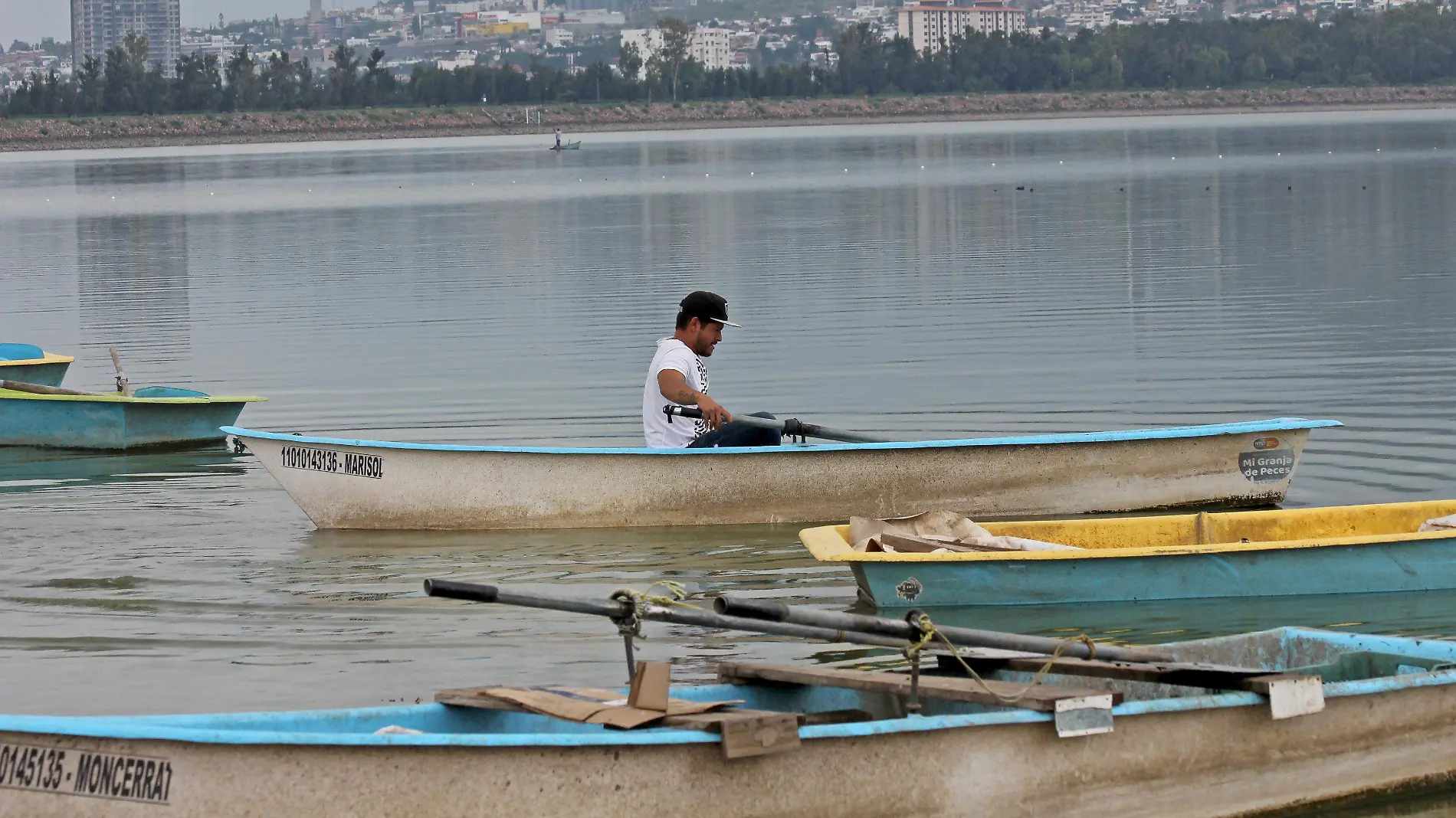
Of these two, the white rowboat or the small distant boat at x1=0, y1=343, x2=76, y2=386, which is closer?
the white rowboat

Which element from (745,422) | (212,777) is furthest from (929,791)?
(745,422)

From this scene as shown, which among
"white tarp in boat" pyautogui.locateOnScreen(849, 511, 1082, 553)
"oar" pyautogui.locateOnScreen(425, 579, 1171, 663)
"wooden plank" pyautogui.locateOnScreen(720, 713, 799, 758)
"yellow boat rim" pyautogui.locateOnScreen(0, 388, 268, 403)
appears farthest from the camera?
"yellow boat rim" pyautogui.locateOnScreen(0, 388, 268, 403)

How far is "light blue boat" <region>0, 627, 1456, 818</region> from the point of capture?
609 cm

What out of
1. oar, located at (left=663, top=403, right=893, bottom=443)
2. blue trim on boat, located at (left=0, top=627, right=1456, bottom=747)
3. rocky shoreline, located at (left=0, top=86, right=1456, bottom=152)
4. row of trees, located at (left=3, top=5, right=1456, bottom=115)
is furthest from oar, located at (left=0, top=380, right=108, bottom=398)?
row of trees, located at (left=3, top=5, right=1456, bottom=115)

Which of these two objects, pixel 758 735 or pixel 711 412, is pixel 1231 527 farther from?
pixel 758 735

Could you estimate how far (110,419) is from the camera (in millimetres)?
16234

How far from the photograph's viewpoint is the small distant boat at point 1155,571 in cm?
998

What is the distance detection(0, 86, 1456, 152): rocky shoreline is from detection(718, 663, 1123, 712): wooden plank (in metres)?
161

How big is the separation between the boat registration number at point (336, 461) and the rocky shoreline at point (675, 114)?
155823mm

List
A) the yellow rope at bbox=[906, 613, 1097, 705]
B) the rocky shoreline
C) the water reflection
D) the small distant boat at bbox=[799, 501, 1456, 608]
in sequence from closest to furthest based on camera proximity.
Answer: the yellow rope at bbox=[906, 613, 1097, 705] → the small distant boat at bbox=[799, 501, 1456, 608] → the water reflection → the rocky shoreline

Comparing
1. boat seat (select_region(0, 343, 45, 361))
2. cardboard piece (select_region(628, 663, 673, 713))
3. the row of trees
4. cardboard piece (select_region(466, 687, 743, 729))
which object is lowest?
cardboard piece (select_region(466, 687, 743, 729))

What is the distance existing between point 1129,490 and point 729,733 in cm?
658

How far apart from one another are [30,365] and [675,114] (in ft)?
549

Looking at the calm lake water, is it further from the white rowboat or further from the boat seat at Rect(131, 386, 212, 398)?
the boat seat at Rect(131, 386, 212, 398)
